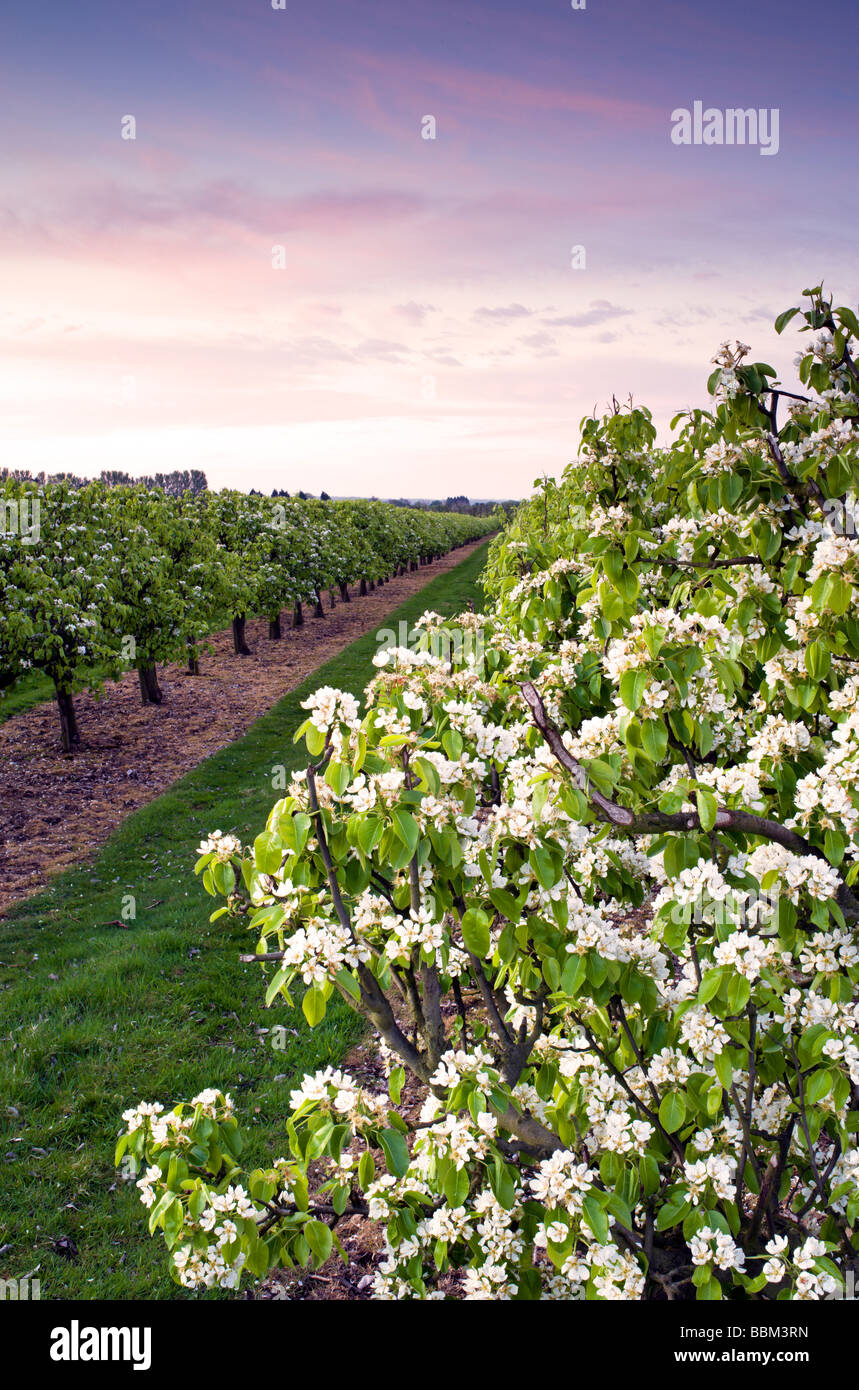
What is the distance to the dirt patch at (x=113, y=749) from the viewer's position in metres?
11.8

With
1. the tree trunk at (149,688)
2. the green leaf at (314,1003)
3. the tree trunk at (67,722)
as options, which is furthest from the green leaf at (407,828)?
the tree trunk at (149,688)

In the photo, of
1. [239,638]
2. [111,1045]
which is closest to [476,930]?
[111,1045]

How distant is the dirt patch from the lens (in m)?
11.8

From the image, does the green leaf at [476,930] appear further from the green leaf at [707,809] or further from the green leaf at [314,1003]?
the green leaf at [707,809]

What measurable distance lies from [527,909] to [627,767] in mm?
713

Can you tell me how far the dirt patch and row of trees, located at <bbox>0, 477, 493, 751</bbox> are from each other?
2.75 feet

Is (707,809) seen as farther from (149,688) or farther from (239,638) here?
(239,638)

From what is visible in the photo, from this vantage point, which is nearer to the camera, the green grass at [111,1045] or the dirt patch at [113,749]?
the green grass at [111,1045]

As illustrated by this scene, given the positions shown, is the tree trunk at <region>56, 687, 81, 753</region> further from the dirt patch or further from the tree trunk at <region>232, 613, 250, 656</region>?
the tree trunk at <region>232, 613, 250, 656</region>

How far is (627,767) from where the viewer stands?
3.33 metres

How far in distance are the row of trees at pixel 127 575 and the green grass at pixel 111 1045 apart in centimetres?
423

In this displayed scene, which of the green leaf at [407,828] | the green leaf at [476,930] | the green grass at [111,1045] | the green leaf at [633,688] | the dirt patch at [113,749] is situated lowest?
the green grass at [111,1045]

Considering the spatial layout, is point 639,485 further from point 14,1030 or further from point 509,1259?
point 14,1030

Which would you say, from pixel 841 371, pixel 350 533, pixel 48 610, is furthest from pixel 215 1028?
pixel 350 533
